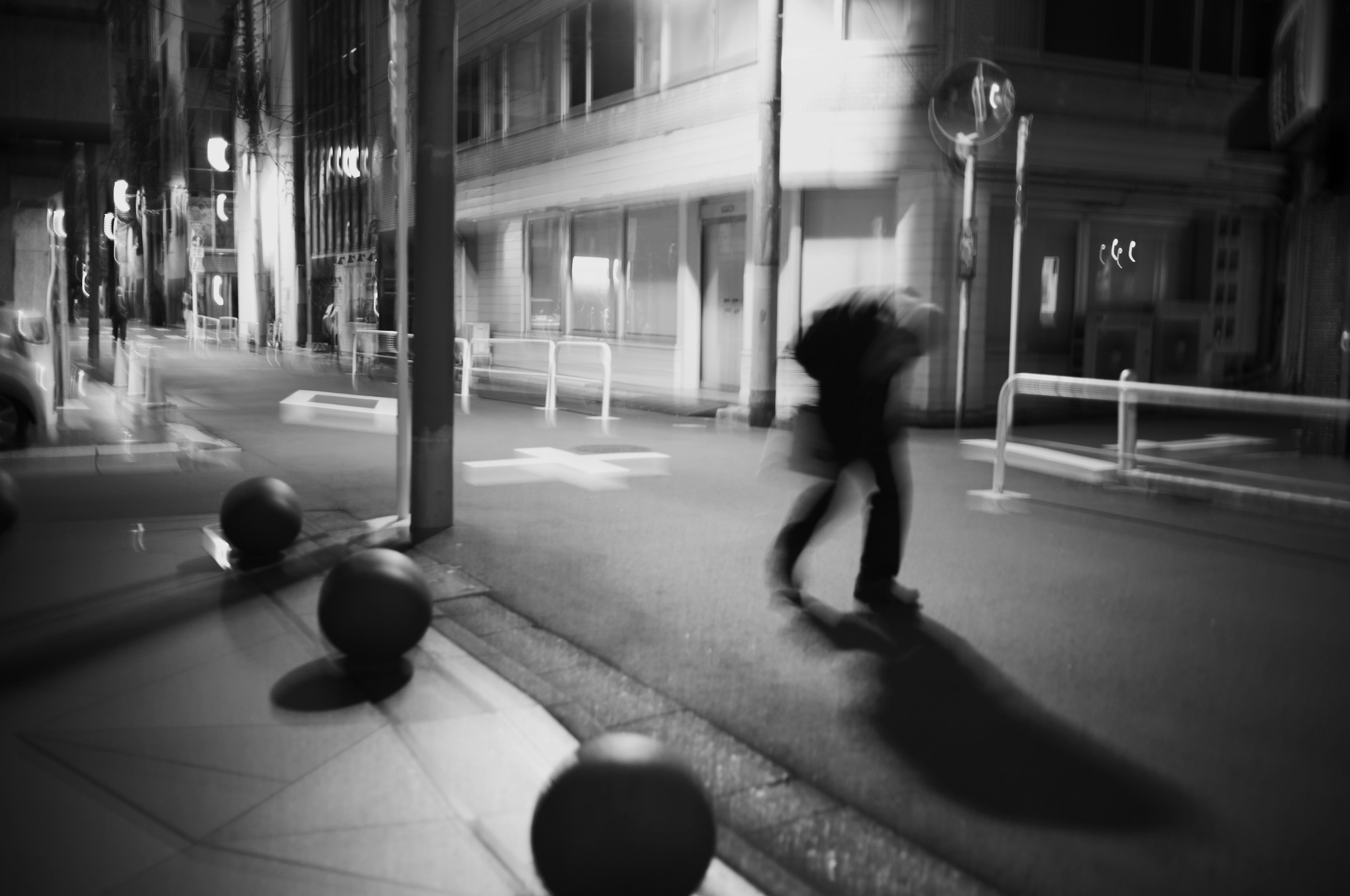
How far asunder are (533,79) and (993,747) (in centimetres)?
2525

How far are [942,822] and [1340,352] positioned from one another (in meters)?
10.9

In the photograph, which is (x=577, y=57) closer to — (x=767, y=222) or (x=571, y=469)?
(x=767, y=222)

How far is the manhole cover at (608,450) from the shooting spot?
44.1ft

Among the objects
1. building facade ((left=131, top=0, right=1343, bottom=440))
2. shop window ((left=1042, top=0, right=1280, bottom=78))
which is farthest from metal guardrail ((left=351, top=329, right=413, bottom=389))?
shop window ((left=1042, top=0, right=1280, bottom=78))

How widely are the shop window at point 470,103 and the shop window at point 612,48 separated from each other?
6684 millimetres

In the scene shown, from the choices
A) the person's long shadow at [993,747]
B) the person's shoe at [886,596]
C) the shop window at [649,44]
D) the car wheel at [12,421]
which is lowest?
the person's long shadow at [993,747]

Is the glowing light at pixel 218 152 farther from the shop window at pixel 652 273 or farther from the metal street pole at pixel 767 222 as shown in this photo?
the metal street pole at pixel 767 222

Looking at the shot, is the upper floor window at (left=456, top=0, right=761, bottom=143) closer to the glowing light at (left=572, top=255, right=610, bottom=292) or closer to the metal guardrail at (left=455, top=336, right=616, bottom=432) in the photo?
the glowing light at (left=572, top=255, right=610, bottom=292)

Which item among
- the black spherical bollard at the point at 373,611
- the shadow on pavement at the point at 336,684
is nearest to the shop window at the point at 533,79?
the black spherical bollard at the point at 373,611

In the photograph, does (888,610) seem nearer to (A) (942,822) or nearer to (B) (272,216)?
(A) (942,822)

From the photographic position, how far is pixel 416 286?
811 centimetres

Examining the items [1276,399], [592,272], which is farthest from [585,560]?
[592,272]

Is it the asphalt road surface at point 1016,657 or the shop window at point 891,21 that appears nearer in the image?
the asphalt road surface at point 1016,657

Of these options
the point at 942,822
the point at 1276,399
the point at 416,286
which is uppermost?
the point at 416,286
